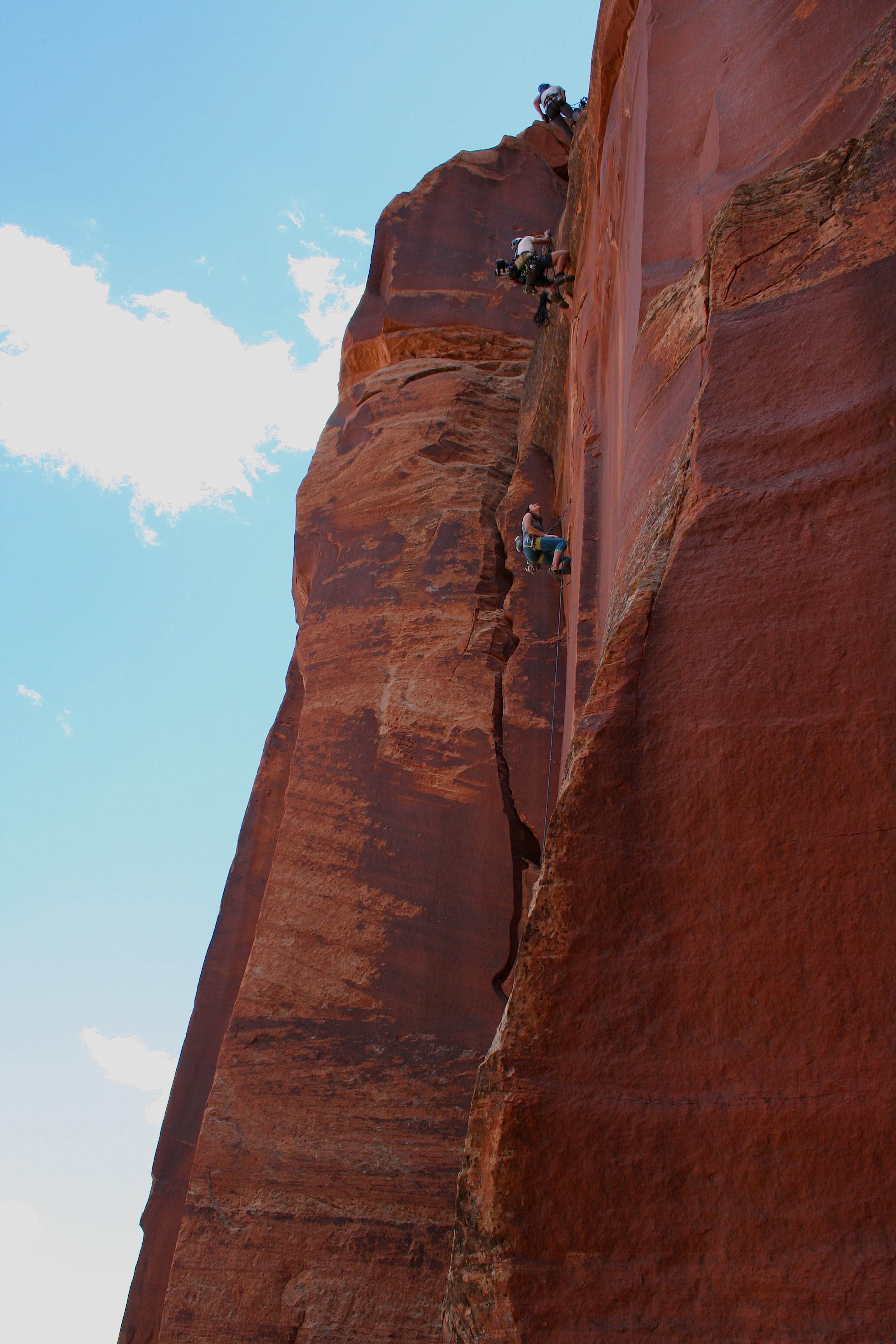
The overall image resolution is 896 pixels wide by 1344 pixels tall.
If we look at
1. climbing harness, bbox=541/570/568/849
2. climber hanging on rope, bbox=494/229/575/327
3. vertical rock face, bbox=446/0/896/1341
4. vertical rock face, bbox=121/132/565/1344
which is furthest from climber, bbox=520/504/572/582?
vertical rock face, bbox=446/0/896/1341

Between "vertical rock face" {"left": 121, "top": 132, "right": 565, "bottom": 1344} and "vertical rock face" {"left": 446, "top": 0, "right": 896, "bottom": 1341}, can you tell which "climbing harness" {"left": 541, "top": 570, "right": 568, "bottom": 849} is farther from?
"vertical rock face" {"left": 446, "top": 0, "right": 896, "bottom": 1341}

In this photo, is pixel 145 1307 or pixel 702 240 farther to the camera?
pixel 145 1307

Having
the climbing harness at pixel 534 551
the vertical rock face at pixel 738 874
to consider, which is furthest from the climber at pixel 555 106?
the vertical rock face at pixel 738 874

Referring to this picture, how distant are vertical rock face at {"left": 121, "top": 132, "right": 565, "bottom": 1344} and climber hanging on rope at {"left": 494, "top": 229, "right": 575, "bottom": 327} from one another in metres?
1.57

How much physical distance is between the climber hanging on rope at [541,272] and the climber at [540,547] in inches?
100

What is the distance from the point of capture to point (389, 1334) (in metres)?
→ 6.87

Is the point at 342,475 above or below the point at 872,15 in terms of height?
above

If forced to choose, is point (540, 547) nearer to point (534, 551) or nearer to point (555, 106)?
point (534, 551)

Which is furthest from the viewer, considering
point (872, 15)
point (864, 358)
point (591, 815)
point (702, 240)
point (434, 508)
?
point (434, 508)

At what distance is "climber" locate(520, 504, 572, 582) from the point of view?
355 inches

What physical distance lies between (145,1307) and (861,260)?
9996mm

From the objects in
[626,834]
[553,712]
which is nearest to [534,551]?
[553,712]

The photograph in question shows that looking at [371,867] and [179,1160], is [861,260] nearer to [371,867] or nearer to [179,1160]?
[371,867]

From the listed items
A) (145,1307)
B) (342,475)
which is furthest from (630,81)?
(145,1307)
